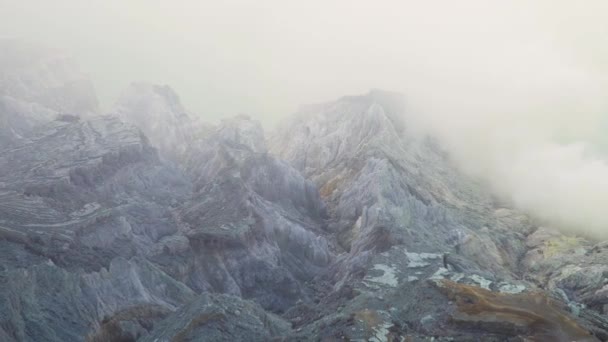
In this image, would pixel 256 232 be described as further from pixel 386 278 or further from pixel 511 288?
pixel 511 288

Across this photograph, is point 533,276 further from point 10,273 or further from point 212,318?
point 10,273

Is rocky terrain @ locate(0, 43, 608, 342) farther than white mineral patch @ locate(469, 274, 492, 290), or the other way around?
white mineral patch @ locate(469, 274, 492, 290)

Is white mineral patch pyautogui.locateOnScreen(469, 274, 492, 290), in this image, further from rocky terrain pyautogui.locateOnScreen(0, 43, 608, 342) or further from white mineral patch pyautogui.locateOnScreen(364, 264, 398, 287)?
white mineral patch pyautogui.locateOnScreen(364, 264, 398, 287)

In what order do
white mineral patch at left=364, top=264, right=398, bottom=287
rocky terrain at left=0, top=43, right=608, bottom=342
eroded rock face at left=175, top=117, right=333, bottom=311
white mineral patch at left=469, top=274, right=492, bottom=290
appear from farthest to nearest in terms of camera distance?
eroded rock face at left=175, top=117, right=333, bottom=311 < white mineral patch at left=364, top=264, right=398, bottom=287 < white mineral patch at left=469, top=274, right=492, bottom=290 < rocky terrain at left=0, top=43, right=608, bottom=342

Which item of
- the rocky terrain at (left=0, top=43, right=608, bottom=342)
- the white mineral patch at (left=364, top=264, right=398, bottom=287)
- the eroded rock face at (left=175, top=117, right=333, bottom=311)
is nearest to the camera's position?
the rocky terrain at (left=0, top=43, right=608, bottom=342)

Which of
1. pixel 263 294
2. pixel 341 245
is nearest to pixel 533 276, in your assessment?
pixel 341 245

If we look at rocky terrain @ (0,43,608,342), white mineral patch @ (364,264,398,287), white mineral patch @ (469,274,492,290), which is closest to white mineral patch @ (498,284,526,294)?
rocky terrain @ (0,43,608,342)

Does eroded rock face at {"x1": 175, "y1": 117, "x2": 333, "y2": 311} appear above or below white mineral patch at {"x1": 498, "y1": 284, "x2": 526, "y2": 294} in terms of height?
below

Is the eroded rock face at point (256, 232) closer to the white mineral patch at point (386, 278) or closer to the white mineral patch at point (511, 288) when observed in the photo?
the white mineral patch at point (386, 278)
